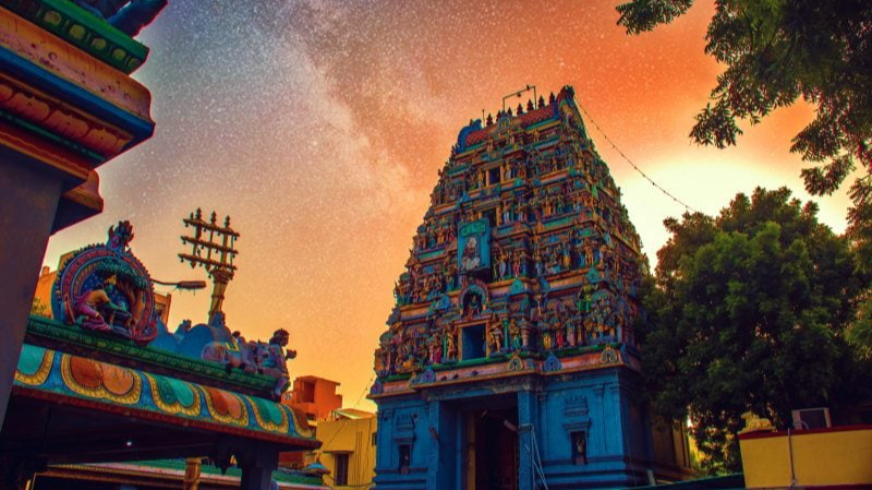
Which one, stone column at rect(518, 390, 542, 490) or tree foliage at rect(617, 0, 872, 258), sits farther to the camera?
stone column at rect(518, 390, 542, 490)

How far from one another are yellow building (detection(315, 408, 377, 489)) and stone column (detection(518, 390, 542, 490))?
39.8 feet

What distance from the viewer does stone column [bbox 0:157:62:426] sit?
3016 millimetres

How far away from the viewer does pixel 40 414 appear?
315 inches

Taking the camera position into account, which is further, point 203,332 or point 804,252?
point 804,252

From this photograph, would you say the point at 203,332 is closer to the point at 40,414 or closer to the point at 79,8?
the point at 40,414

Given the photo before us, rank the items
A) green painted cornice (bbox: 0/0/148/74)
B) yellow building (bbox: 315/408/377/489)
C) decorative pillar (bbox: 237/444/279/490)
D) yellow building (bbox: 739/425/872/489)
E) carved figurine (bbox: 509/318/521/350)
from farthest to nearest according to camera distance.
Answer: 1. yellow building (bbox: 315/408/377/489)
2. carved figurine (bbox: 509/318/521/350)
3. yellow building (bbox: 739/425/872/489)
4. decorative pillar (bbox: 237/444/279/490)
5. green painted cornice (bbox: 0/0/148/74)

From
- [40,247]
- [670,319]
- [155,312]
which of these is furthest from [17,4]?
[670,319]

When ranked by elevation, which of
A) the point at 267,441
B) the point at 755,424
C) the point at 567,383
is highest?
the point at 567,383

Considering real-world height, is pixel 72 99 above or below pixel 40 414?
above

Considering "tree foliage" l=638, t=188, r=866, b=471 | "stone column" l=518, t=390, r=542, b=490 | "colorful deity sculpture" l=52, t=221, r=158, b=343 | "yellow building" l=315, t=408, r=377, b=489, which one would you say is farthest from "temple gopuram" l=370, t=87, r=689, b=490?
"colorful deity sculpture" l=52, t=221, r=158, b=343

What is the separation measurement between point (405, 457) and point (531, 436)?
6155mm

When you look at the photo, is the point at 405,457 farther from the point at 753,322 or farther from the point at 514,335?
the point at 753,322

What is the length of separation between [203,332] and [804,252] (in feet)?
62.7

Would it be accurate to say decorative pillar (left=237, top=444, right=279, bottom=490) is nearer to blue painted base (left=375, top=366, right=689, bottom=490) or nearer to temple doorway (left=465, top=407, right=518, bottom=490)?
blue painted base (left=375, top=366, right=689, bottom=490)
